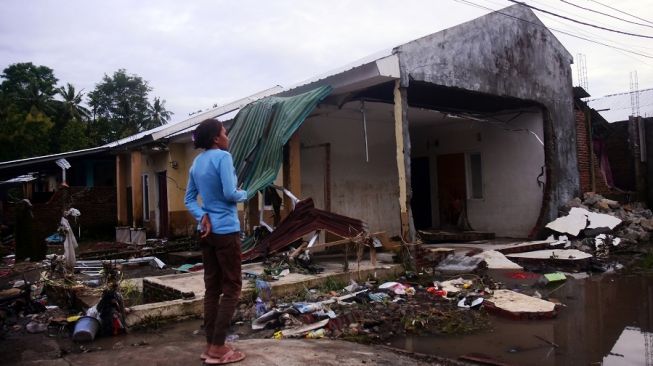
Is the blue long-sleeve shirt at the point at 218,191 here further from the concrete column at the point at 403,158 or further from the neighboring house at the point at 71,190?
the neighboring house at the point at 71,190

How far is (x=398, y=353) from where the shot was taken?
13.0 ft

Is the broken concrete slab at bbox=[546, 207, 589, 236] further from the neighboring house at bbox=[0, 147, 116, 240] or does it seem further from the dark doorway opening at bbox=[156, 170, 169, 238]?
the neighboring house at bbox=[0, 147, 116, 240]

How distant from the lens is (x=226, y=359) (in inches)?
133

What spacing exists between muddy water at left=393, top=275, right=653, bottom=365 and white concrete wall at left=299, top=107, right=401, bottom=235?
5.70 m

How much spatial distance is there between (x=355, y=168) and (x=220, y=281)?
794 centimetres

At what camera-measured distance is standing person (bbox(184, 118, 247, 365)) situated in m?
3.38

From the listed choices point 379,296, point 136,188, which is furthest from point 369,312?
point 136,188

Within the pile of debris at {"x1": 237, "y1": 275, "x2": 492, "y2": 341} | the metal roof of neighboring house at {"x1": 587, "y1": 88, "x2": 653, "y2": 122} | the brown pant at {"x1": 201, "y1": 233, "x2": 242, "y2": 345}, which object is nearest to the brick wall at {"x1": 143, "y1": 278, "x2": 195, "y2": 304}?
the pile of debris at {"x1": 237, "y1": 275, "x2": 492, "y2": 341}

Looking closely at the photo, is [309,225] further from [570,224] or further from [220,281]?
[570,224]

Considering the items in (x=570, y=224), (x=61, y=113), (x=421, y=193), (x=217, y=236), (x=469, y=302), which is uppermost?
(x=61, y=113)

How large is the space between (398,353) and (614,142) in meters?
15.1

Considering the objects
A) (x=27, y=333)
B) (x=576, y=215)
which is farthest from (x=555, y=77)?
(x=27, y=333)

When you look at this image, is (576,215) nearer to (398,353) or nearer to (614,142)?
(614,142)

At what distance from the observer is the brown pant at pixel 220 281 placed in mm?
3365
